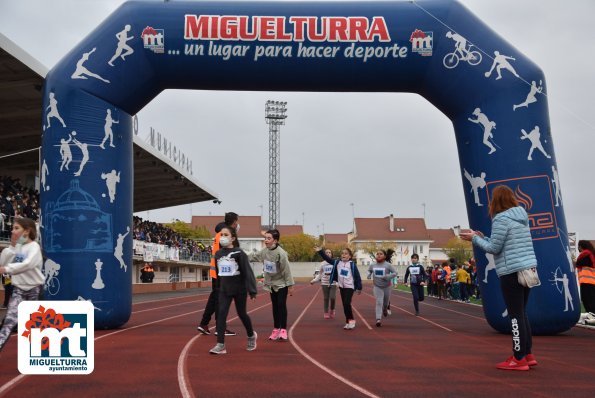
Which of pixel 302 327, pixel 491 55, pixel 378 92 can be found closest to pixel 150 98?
pixel 378 92

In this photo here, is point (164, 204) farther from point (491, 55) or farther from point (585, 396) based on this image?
point (585, 396)

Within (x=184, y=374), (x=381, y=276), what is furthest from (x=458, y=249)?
(x=184, y=374)

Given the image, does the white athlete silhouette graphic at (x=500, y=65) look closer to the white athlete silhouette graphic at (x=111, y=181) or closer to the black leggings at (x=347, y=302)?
the black leggings at (x=347, y=302)

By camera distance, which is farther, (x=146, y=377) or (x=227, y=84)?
(x=227, y=84)

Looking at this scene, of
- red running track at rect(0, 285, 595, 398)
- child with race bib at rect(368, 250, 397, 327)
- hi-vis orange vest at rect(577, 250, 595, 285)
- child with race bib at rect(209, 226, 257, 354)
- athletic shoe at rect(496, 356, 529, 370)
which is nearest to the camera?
red running track at rect(0, 285, 595, 398)

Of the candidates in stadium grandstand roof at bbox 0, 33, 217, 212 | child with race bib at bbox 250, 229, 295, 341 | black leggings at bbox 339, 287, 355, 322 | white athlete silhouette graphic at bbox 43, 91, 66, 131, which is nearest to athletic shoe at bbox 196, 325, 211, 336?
child with race bib at bbox 250, 229, 295, 341

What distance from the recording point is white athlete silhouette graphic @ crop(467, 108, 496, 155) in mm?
12105

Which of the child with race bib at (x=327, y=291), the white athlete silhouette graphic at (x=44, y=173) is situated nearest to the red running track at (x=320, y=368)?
the white athlete silhouette graphic at (x=44, y=173)

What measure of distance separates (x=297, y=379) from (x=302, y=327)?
7137mm

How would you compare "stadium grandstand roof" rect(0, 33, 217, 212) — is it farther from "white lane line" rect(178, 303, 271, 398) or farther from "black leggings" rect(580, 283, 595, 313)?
"black leggings" rect(580, 283, 595, 313)

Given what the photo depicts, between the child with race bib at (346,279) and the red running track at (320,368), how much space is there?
1072 mm

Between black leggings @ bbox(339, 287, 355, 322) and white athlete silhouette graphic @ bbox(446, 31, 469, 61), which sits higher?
white athlete silhouette graphic @ bbox(446, 31, 469, 61)

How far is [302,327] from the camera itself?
14.2 meters

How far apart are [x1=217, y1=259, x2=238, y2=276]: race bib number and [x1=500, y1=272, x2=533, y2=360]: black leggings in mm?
3784
